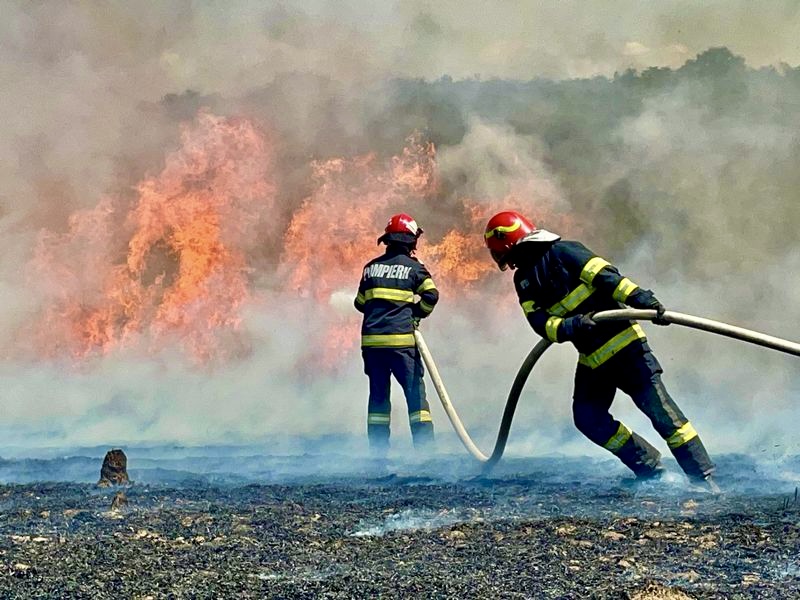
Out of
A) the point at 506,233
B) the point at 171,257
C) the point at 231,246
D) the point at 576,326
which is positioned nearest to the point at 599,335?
the point at 576,326

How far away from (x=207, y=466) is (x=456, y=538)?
5.07 m

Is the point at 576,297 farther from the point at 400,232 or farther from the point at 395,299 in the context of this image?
the point at 400,232

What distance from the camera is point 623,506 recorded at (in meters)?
5.70

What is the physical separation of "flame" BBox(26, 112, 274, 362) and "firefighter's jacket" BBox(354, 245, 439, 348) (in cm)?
474

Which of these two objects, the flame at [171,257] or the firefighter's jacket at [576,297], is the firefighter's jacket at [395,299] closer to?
the firefighter's jacket at [576,297]

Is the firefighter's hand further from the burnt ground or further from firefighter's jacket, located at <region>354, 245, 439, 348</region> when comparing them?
firefighter's jacket, located at <region>354, 245, 439, 348</region>

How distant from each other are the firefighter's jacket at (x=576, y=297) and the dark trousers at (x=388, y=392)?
2878 mm

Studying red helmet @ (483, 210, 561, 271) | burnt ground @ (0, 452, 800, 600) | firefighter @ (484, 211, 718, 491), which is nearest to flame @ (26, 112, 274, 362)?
burnt ground @ (0, 452, 800, 600)

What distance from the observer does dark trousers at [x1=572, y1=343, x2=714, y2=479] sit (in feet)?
22.0

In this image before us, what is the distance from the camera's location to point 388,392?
9.92m

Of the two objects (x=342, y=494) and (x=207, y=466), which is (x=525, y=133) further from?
(x=342, y=494)

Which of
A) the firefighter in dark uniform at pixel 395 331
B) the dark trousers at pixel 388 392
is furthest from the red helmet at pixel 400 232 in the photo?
the dark trousers at pixel 388 392

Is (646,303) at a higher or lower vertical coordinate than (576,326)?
higher

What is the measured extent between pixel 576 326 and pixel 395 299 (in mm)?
3296
